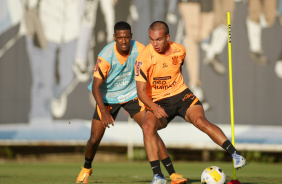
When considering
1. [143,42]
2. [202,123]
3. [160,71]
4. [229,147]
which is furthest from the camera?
[143,42]

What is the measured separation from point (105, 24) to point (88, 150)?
770 centimetres

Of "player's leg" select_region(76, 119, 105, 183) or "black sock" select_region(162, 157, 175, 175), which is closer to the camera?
"black sock" select_region(162, 157, 175, 175)

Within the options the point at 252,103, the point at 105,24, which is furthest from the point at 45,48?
the point at 252,103

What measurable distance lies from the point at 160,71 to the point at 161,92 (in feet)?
1.18

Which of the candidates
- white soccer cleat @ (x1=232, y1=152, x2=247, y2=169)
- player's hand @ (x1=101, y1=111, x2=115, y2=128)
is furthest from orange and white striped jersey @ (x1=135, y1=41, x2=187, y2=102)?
white soccer cleat @ (x1=232, y1=152, x2=247, y2=169)

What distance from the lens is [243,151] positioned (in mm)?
17250

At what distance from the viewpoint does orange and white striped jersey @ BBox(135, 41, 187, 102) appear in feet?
29.1

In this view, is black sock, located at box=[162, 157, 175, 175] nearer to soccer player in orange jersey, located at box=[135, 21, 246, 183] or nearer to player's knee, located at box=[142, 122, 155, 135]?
soccer player in orange jersey, located at box=[135, 21, 246, 183]

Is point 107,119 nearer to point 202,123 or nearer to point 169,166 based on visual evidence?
point 169,166

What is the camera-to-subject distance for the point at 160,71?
8.98 m

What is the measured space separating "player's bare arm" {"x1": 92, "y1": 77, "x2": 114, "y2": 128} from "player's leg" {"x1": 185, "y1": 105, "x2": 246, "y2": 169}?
128cm

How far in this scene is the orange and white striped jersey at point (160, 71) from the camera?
886cm

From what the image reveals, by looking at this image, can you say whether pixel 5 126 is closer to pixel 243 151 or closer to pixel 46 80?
pixel 46 80

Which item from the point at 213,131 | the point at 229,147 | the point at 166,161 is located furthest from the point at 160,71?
the point at 229,147
